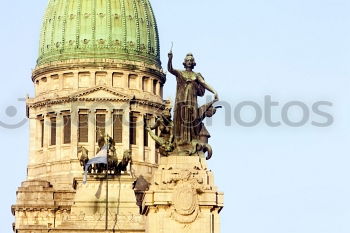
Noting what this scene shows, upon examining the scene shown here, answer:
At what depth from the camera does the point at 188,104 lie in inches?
3204

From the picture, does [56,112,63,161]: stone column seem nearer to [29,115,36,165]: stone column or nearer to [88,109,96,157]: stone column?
[29,115,36,165]: stone column

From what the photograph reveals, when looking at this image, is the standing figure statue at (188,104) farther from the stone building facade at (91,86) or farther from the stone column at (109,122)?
the stone column at (109,122)

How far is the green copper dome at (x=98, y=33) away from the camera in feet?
510

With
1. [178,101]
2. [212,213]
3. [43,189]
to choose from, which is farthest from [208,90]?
[43,189]

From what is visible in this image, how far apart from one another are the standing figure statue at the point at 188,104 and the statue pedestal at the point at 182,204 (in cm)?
228

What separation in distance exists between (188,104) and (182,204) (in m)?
5.62

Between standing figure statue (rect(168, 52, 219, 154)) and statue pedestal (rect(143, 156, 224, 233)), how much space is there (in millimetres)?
2278

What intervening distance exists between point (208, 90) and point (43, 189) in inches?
2741

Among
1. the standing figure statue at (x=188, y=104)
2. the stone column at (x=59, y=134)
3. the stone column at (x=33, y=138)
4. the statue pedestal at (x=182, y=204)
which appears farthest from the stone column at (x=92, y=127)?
the statue pedestal at (x=182, y=204)

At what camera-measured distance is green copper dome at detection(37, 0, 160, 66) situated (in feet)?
510

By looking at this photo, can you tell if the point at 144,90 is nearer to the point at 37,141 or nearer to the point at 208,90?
the point at 37,141

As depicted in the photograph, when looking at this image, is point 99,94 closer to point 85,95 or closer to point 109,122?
point 85,95

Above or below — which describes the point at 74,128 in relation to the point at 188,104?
above

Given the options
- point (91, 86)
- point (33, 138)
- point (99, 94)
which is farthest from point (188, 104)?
point (33, 138)
